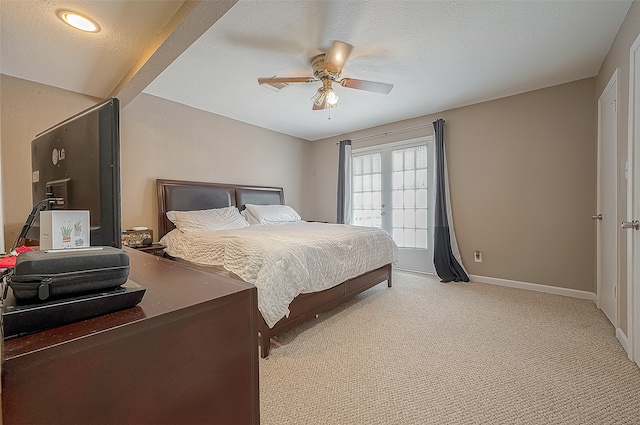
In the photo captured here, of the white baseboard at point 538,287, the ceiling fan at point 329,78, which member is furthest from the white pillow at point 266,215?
the white baseboard at point 538,287

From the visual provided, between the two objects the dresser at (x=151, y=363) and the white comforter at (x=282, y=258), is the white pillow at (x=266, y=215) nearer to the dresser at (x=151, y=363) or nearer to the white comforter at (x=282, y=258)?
the white comforter at (x=282, y=258)

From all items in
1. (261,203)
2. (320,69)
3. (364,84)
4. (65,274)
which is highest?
(320,69)

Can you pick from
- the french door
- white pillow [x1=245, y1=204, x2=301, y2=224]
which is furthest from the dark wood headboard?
the french door

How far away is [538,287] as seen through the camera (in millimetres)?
3182

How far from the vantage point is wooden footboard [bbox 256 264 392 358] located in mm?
1896

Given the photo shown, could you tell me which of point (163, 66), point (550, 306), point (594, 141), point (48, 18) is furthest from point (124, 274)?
point (594, 141)

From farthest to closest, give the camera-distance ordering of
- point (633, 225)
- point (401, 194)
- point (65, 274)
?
1. point (401, 194)
2. point (633, 225)
3. point (65, 274)

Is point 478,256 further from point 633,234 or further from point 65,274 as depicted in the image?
point 65,274

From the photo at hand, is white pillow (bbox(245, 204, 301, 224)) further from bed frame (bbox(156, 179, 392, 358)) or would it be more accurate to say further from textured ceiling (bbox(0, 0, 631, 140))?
textured ceiling (bbox(0, 0, 631, 140))

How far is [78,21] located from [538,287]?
16.5ft

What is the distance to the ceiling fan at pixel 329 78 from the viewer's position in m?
2.18

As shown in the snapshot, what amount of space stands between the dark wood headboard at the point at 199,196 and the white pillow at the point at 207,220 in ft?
0.51

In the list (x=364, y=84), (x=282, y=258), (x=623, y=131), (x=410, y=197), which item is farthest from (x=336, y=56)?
(x=410, y=197)

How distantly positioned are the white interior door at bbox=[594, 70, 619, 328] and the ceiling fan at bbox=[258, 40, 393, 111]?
1912 mm
